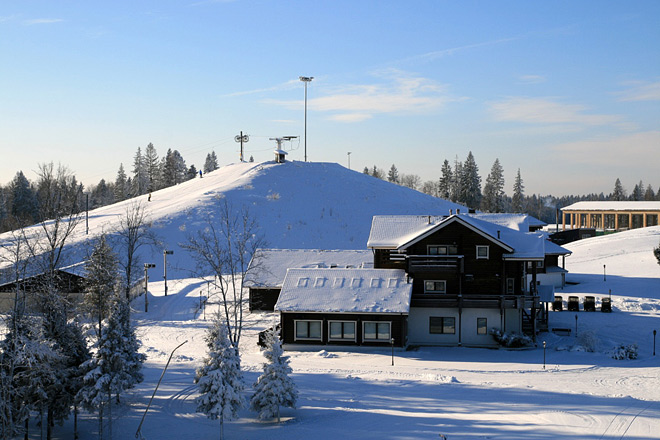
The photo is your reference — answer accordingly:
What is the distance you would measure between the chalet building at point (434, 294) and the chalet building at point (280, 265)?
7021 millimetres

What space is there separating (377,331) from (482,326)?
6.99m

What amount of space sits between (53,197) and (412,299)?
21724 mm

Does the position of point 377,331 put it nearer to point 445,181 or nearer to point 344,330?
point 344,330

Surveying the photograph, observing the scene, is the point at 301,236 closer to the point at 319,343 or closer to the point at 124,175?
the point at 319,343

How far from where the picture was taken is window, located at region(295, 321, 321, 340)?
38.1 metres

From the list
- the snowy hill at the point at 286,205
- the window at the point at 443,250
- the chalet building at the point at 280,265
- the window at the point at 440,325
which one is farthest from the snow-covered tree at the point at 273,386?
the snowy hill at the point at 286,205

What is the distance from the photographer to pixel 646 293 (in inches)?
2055

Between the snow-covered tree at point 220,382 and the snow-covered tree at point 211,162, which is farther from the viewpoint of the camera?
the snow-covered tree at point 211,162

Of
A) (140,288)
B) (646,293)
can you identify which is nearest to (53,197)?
(140,288)

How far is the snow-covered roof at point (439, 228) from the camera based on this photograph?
131ft

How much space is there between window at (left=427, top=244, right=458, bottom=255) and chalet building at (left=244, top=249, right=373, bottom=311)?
7.92 m

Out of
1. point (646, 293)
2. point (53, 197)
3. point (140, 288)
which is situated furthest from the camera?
point (140, 288)

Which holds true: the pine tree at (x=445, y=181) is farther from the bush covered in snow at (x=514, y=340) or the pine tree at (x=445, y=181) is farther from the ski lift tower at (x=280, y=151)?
the bush covered in snow at (x=514, y=340)

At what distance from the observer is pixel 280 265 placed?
49.9 metres
